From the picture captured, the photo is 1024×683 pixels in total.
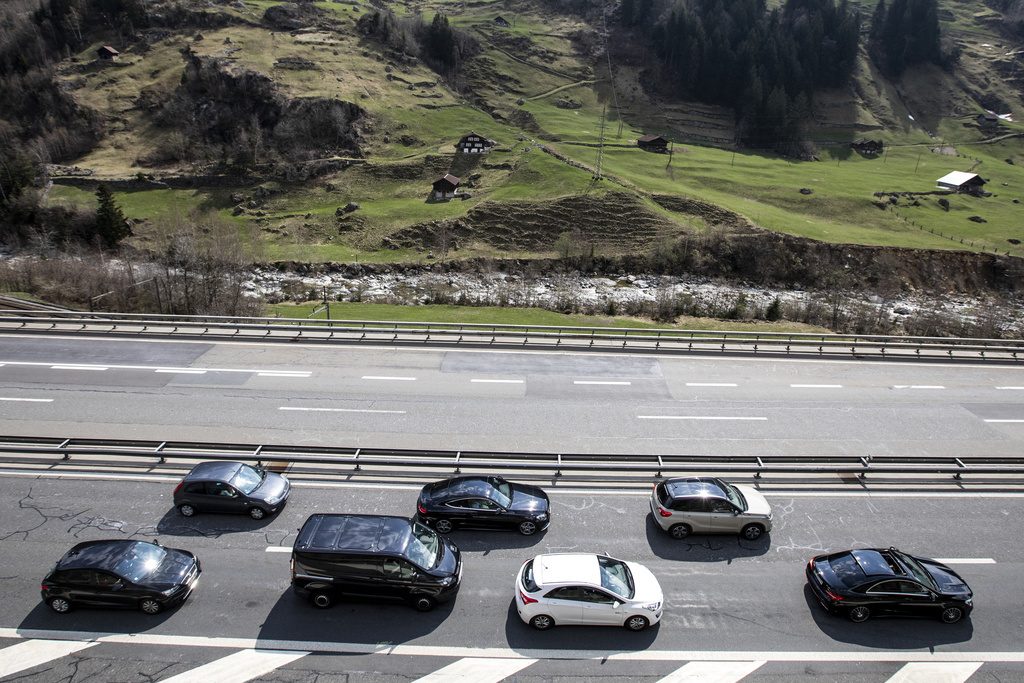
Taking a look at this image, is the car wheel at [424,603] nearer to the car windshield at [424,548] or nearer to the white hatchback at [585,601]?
the car windshield at [424,548]

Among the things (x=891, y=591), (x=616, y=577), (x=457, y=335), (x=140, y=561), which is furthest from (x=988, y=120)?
(x=140, y=561)

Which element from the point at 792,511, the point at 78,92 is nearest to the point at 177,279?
the point at 792,511

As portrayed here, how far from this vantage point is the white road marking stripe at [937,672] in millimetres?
11391

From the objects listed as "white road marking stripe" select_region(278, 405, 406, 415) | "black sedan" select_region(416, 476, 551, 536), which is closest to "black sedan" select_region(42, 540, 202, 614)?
"black sedan" select_region(416, 476, 551, 536)

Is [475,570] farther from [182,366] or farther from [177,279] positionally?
[177,279]

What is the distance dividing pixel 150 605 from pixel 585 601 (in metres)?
9.43

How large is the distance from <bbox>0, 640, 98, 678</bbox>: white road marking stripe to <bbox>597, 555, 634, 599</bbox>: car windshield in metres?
10.8

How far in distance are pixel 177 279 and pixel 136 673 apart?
118 ft

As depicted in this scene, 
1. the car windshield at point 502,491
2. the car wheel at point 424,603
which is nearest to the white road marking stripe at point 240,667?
the car wheel at point 424,603

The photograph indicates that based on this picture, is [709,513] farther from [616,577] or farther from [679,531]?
[616,577]

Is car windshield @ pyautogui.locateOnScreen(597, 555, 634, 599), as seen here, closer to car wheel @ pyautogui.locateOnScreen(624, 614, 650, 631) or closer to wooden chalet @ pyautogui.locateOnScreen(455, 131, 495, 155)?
car wheel @ pyautogui.locateOnScreen(624, 614, 650, 631)

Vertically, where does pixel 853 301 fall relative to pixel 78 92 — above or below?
below

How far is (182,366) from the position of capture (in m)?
25.1

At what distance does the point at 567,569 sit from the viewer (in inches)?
492
